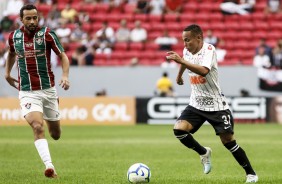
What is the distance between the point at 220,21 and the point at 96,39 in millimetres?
5406

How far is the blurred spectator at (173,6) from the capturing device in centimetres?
3272

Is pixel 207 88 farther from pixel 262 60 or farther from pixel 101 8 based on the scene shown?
pixel 101 8

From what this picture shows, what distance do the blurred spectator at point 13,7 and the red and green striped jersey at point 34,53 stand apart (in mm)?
21637

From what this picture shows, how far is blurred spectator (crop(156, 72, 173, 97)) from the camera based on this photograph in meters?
28.5

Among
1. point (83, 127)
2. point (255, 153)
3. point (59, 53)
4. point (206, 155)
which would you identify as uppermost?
point (59, 53)

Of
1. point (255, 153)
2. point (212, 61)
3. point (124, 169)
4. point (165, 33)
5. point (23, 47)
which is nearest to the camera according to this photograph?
point (212, 61)

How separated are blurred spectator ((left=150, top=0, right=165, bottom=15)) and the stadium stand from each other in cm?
18

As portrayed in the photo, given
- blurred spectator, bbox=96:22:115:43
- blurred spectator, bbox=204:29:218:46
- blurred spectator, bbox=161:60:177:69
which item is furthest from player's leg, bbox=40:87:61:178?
blurred spectator, bbox=96:22:115:43

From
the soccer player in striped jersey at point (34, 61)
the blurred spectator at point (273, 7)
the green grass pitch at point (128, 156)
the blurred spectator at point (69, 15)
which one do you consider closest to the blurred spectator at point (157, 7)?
the blurred spectator at point (69, 15)

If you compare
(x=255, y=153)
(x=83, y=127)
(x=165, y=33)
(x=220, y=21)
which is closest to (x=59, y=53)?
(x=255, y=153)

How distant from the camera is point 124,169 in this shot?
514 inches

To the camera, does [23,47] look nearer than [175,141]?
Yes

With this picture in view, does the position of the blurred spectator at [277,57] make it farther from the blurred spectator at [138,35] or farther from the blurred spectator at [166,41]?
the blurred spectator at [138,35]

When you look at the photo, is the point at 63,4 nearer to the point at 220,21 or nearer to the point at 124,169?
the point at 220,21
